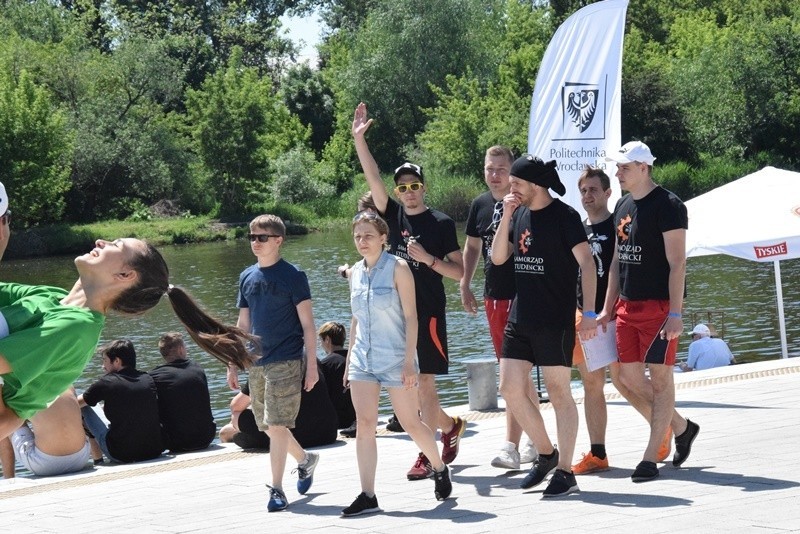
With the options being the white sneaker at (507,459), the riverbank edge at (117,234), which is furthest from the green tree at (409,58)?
the white sneaker at (507,459)

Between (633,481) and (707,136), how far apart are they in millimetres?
50401

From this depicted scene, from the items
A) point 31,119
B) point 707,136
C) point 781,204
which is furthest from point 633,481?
point 707,136

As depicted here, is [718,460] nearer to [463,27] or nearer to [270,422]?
[270,422]

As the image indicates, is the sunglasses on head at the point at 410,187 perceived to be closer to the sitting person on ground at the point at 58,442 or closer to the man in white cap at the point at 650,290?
the man in white cap at the point at 650,290

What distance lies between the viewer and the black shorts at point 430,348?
26.5ft

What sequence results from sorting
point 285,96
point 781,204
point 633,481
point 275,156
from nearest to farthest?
point 633,481
point 781,204
point 275,156
point 285,96

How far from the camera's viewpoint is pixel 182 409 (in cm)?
993

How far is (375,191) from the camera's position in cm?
802

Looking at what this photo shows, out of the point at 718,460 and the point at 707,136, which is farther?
the point at 707,136

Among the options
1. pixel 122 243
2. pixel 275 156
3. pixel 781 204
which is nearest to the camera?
pixel 122 243

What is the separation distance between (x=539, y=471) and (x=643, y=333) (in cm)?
103

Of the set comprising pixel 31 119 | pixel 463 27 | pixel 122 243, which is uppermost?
pixel 463 27

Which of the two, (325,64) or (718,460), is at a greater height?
(325,64)

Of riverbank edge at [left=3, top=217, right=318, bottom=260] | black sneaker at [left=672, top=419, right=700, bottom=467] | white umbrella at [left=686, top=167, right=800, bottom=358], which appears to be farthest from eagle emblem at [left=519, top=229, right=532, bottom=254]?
riverbank edge at [left=3, top=217, right=318, bottom=260]
